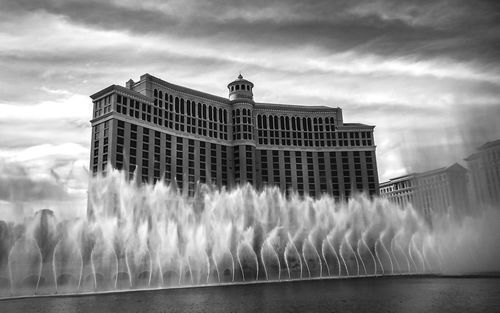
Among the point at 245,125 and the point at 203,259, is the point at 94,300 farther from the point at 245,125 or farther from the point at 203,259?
Answer: the point at 245,125

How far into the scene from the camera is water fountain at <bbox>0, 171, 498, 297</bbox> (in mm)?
58469

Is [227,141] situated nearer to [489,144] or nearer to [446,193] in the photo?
[446,193]

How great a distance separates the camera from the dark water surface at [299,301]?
121 ft

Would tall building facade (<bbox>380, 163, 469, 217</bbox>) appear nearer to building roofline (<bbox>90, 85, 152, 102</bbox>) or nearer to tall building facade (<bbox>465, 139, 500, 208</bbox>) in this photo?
tall building facade (<bbox>465, 139, 500, 208</bbox>)

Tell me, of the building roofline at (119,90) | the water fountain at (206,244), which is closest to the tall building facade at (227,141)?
the building roofline at (119,90)

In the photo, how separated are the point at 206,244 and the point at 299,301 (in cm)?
3060

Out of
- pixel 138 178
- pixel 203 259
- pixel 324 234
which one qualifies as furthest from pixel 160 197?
pixel 324 234

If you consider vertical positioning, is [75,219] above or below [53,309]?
above

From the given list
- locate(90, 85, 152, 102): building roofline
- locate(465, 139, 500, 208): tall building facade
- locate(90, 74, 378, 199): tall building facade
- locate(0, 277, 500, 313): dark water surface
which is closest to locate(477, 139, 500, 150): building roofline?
locate(465, 139, 500, 208): tall building facade

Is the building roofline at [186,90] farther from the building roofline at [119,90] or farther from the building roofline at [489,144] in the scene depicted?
the building roofline at [489,144]

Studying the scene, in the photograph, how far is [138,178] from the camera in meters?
107

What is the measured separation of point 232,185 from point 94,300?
83.6m

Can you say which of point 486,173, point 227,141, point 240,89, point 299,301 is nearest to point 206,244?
point 299,301

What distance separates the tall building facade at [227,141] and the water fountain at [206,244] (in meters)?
13.2
